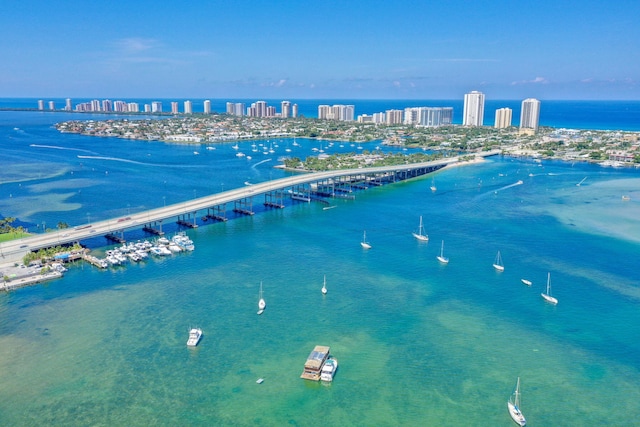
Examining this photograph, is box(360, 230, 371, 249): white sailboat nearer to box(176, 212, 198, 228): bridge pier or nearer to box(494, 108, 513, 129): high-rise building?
box(176, 212, 198, 228): bridge pier

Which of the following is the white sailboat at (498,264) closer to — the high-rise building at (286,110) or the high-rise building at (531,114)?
the high-rise building at (531,114)

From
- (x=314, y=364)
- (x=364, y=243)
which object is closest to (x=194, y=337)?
(x=314, y=364)

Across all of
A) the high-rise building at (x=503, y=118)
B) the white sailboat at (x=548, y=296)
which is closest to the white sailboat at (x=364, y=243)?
the white sailboat at (x=548, y=296)

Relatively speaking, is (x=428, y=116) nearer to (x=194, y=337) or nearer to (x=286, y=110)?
(x=286, y=110)

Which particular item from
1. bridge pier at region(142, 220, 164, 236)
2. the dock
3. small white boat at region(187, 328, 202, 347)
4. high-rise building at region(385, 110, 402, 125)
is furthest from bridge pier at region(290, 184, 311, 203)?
high-rise building at region(385, 110, 402, 125)

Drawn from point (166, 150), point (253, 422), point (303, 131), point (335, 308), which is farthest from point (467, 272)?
point (303, 131)
